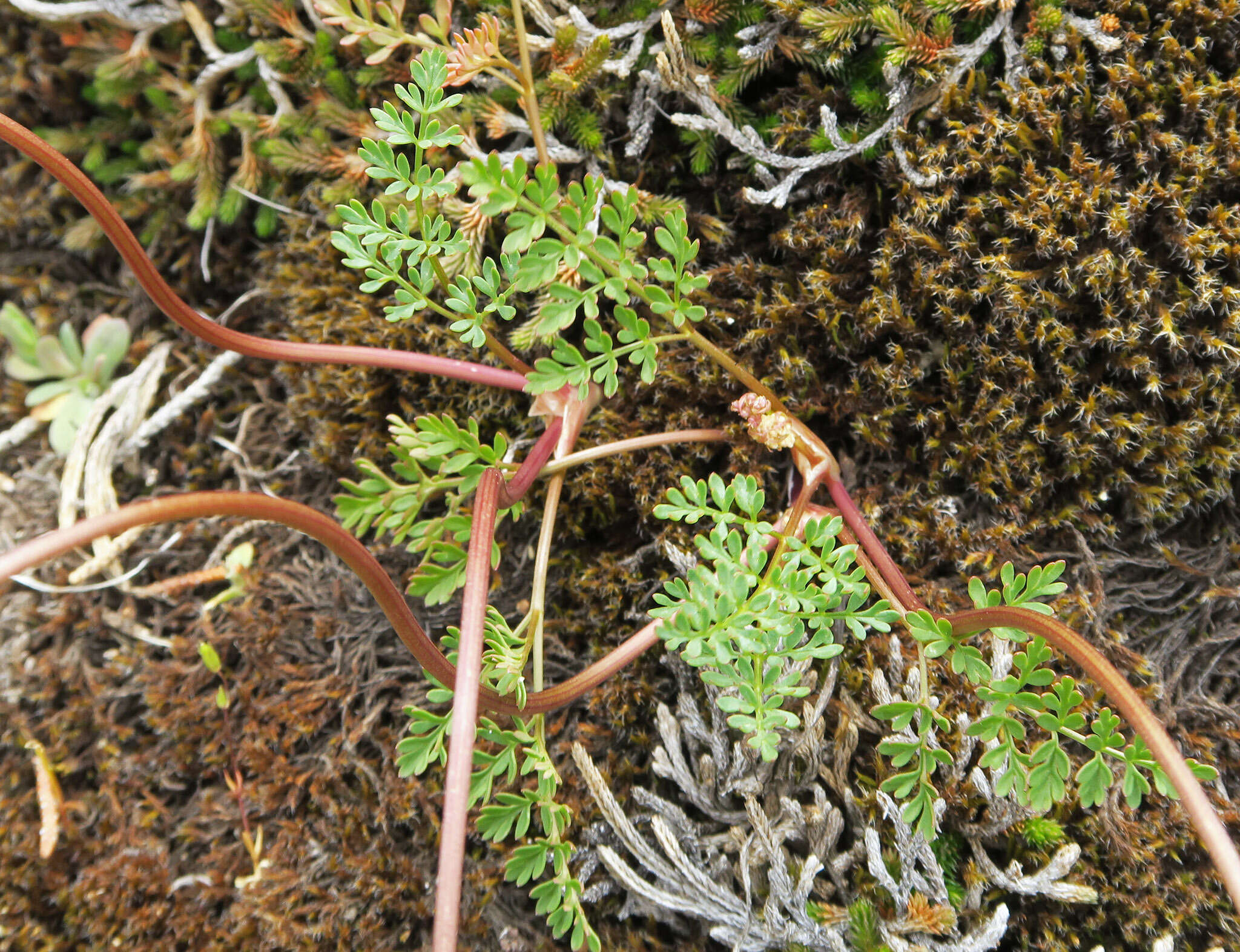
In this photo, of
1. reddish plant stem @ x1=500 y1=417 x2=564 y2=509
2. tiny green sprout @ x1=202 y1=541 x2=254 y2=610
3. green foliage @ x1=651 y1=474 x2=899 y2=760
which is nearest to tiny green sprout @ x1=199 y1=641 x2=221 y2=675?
tiny green sprout @ x1=202 y1=541 x2=254 y2=610

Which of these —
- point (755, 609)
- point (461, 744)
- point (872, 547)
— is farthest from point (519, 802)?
point (872, 547)

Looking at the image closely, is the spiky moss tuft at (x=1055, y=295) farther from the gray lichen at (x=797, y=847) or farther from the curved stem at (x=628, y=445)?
the gray lichen at (x=797, y=847)

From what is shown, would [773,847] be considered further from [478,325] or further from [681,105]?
[681,105]

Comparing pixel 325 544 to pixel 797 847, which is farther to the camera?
pixel 797 847

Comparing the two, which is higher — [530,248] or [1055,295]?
[530,248]

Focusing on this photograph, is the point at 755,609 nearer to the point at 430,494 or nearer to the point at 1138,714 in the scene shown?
the point at 1138,714

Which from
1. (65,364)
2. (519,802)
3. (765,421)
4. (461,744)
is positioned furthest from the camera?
(65,364)

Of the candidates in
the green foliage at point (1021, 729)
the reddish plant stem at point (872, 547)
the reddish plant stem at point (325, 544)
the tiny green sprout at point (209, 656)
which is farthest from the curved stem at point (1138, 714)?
the tiny green sprout at point (209, 656)
